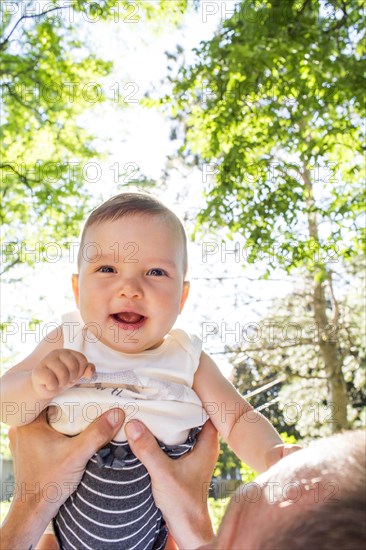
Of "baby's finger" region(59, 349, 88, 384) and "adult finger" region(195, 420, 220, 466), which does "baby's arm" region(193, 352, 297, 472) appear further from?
"baby's finger" region(59, 349, 88, 384)

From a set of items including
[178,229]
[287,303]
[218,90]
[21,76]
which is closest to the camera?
[178,229]

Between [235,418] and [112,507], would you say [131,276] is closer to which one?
[235,418]

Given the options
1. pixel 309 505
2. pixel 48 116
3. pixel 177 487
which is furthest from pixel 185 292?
pixel 48 116

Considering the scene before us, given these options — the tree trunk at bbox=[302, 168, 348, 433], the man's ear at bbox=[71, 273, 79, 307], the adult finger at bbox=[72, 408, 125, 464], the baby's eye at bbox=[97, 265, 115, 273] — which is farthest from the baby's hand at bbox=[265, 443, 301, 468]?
the tree trunk at bbox=[302, 168, 348, 433]

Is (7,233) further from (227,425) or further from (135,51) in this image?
(227,425)

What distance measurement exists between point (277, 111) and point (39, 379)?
757 cm

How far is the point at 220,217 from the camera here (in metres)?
8.16

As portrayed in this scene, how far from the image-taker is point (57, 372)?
65.3 inches

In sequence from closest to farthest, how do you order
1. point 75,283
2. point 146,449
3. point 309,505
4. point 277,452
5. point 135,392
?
point 309,505, point 277,452, point 146,449, point 135,392, point 75,283

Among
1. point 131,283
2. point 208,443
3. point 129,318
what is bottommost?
point 208,443

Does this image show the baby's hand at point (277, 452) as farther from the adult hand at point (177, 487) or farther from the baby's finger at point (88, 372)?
the baby's finger at point (88, 372)

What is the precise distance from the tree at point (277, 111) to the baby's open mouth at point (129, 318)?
537cm

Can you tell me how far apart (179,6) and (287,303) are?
22.4 feet

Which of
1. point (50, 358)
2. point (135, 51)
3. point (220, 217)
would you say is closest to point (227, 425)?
point (50, 358)
